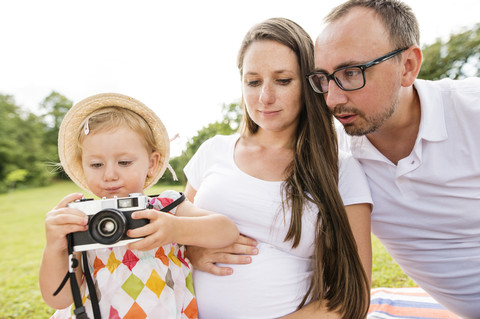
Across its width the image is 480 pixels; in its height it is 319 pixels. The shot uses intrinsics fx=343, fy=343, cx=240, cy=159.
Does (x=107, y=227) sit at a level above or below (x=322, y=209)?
above

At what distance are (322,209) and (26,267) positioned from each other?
8.11 metres

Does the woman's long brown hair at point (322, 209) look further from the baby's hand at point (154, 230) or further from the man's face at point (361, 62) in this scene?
the baby's hand at point (154, 230)

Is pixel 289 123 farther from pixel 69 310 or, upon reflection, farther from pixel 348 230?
pixel 69 310

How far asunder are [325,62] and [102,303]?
1932 mm

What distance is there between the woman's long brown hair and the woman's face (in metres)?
0.06

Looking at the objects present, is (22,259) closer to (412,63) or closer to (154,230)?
(154,230)

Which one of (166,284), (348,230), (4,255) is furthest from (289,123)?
(4,255)

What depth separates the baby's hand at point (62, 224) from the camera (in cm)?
150

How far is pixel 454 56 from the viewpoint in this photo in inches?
640

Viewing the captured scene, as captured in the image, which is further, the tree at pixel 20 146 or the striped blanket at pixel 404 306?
the tree at pixel 20 146

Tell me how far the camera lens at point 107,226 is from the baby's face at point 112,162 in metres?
0.38

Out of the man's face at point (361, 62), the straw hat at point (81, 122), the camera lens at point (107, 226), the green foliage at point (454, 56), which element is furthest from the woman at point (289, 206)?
the green foliage at point (454, 56)

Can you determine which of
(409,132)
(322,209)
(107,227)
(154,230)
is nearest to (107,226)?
(107,227)

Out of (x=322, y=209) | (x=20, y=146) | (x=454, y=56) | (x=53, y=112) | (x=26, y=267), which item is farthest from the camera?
(x=53, y=112)
